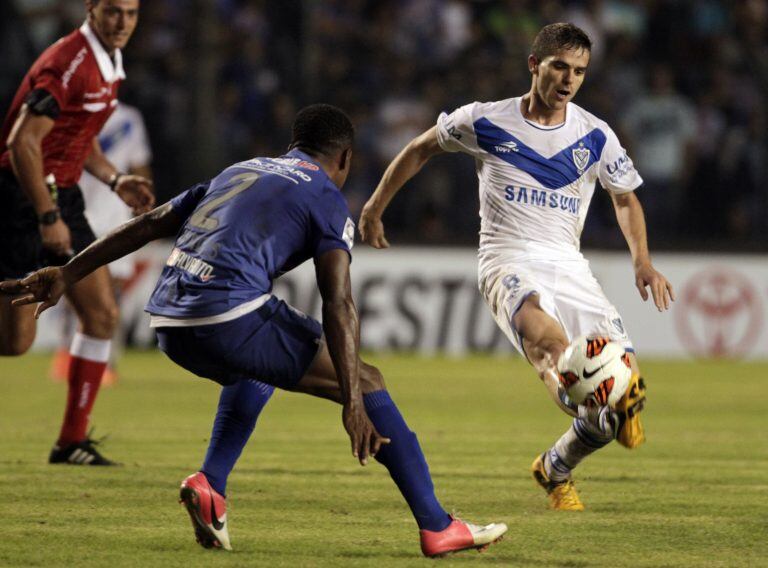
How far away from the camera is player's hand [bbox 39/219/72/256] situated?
739 cm

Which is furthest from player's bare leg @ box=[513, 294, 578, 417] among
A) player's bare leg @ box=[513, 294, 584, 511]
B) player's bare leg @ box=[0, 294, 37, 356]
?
player's bare leg @ box=[0, 294, 37, 356]

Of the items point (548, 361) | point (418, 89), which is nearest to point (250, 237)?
point (548, 361)

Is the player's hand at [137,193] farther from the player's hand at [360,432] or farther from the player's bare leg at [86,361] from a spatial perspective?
the player's hand at [360,432]

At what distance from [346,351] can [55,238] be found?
2934mm

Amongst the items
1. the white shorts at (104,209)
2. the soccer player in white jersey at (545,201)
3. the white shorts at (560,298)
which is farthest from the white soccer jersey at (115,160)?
the white shorts at (560,298)

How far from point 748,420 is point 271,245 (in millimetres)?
6364

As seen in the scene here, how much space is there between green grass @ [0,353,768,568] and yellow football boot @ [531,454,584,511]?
10 centimetres

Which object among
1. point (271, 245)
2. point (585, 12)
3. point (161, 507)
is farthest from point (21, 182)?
point (585, 12)

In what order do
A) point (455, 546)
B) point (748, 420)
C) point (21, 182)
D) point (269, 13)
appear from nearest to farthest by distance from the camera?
1. point (455, 546)
2. point (21, 182)
3. point (748, 420)
4. point (269, 13)

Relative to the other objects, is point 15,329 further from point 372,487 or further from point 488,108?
point 488,108

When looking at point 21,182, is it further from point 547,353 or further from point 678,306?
point 678,306

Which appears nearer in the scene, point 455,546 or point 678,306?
point 455,546

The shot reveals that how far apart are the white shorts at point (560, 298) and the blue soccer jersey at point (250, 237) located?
169 centimetres

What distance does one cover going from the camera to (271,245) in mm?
5195
